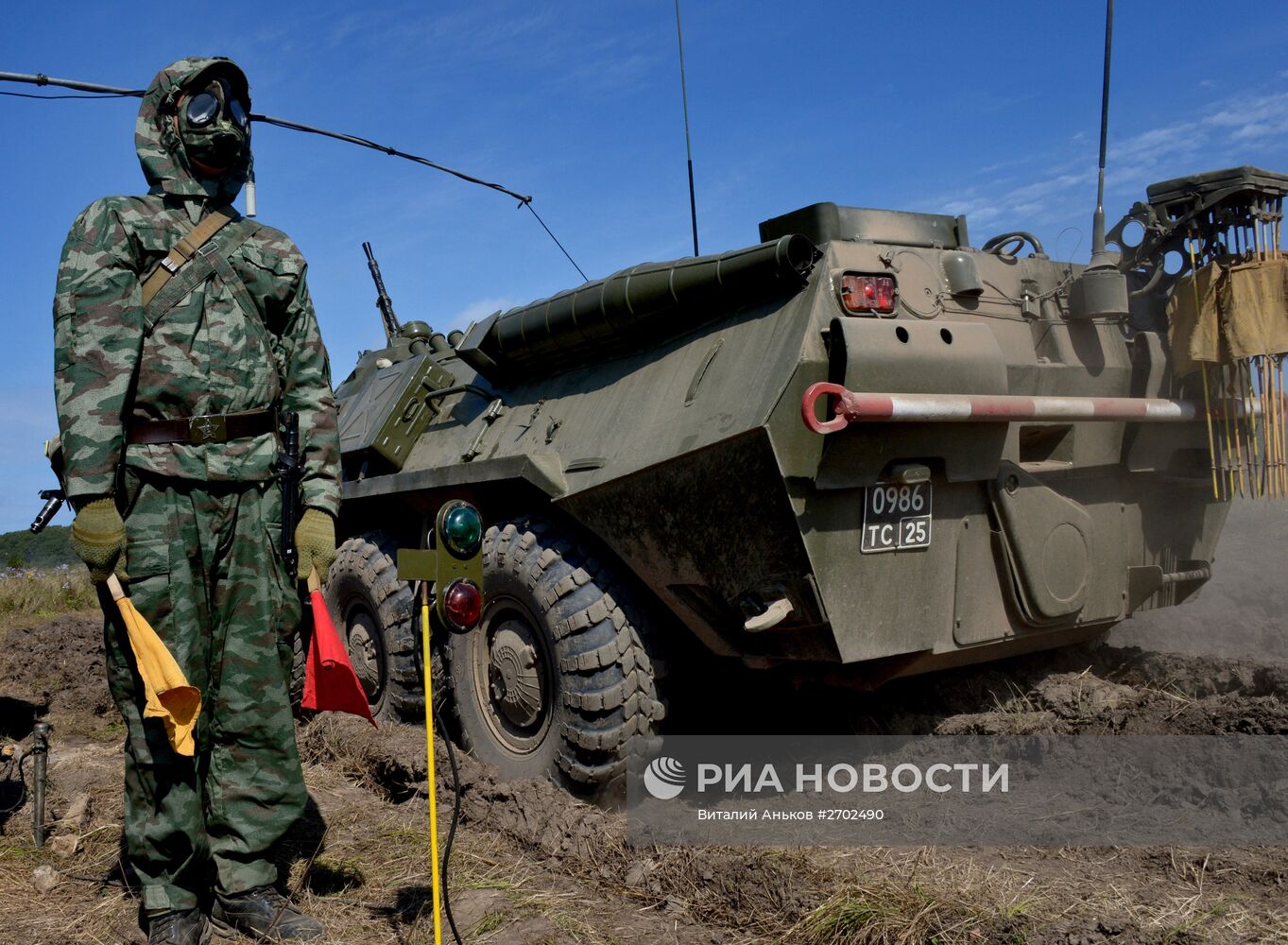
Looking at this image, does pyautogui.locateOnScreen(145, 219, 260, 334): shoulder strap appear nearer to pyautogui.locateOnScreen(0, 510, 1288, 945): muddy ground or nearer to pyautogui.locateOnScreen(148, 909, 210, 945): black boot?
pyautogui.locateOnScreen(148, 909, 210, 945): black boot

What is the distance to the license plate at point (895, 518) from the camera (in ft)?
13.0

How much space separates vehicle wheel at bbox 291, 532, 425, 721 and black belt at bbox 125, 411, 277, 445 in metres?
2.28

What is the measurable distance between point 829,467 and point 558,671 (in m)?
1.40

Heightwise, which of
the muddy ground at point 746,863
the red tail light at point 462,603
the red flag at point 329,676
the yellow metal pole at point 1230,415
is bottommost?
the muddy ground at point 746,863

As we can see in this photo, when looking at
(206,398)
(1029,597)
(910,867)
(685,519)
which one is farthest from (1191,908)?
(206,398)

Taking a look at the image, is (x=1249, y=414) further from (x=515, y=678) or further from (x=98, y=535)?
(x=98, y=535)

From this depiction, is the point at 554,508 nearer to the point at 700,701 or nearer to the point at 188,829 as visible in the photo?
the point at 700,701

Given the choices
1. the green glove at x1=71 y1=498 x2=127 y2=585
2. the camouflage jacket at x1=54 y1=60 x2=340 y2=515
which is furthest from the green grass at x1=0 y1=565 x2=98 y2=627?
the green glove at x1=71 y1=498 x2=127 y2=585
